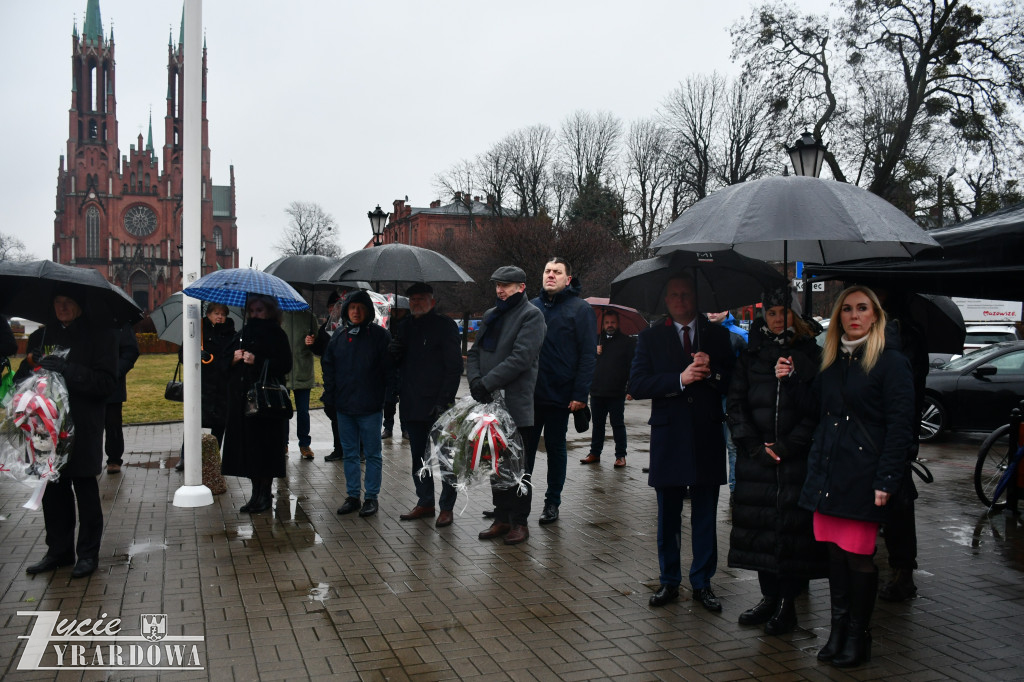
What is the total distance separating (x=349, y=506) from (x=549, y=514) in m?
1.82

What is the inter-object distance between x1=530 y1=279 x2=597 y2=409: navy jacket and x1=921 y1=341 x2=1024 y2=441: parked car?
25.6 ft

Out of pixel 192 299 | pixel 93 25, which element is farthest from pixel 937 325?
pixel 93 25

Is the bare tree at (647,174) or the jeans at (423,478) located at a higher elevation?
the bare tree at (647,174)

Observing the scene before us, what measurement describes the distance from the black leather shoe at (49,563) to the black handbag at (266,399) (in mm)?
1985

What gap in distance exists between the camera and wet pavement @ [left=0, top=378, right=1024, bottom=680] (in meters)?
4.36

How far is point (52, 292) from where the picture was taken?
20.8ft

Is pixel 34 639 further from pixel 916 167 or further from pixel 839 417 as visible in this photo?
pixel 916 167

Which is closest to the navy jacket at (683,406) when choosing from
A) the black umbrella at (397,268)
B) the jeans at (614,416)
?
the black umbrella at (397,268)

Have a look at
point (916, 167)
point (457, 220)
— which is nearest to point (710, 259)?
point (916, 167)

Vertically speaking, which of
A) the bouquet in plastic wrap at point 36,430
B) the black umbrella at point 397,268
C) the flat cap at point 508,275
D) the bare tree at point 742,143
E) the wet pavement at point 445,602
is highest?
the bare tree at point 742,143

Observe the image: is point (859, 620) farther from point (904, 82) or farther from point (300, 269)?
point (904, 82)

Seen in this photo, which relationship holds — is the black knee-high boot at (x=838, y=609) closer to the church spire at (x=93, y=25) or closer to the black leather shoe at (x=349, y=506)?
the black leather shoe at (x=349, y=506)

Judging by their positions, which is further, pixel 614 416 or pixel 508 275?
pixel 614 416

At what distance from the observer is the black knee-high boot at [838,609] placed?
14.6 feet
